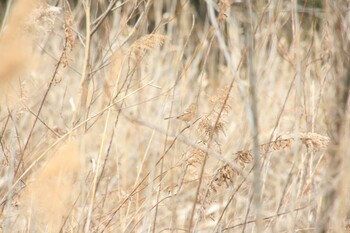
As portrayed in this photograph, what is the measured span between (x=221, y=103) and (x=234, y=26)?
9.29ft

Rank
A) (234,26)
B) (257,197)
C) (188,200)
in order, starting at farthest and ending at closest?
(234,26) < (188,200) < (257,197)

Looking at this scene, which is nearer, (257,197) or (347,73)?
(257,197)

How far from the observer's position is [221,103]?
156 centimetres

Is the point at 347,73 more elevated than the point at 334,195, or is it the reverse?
the point at 347,73

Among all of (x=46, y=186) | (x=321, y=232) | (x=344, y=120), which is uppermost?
(x=344, y=120)

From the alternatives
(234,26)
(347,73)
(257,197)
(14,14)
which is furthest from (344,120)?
(234,26)

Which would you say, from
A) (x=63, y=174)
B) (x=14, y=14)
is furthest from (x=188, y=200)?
(x=14, y=14)

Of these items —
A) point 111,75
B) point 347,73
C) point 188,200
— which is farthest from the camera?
point 188,200

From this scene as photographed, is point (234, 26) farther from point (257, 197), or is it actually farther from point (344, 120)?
point (257, 197)

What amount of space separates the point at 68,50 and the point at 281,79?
3.04 meters

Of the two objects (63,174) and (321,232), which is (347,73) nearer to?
(321,232)

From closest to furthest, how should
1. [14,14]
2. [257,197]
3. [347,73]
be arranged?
[14,14]
[257,197]
[347,73]

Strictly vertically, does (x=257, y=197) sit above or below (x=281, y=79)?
below

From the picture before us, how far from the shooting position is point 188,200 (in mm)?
3148
